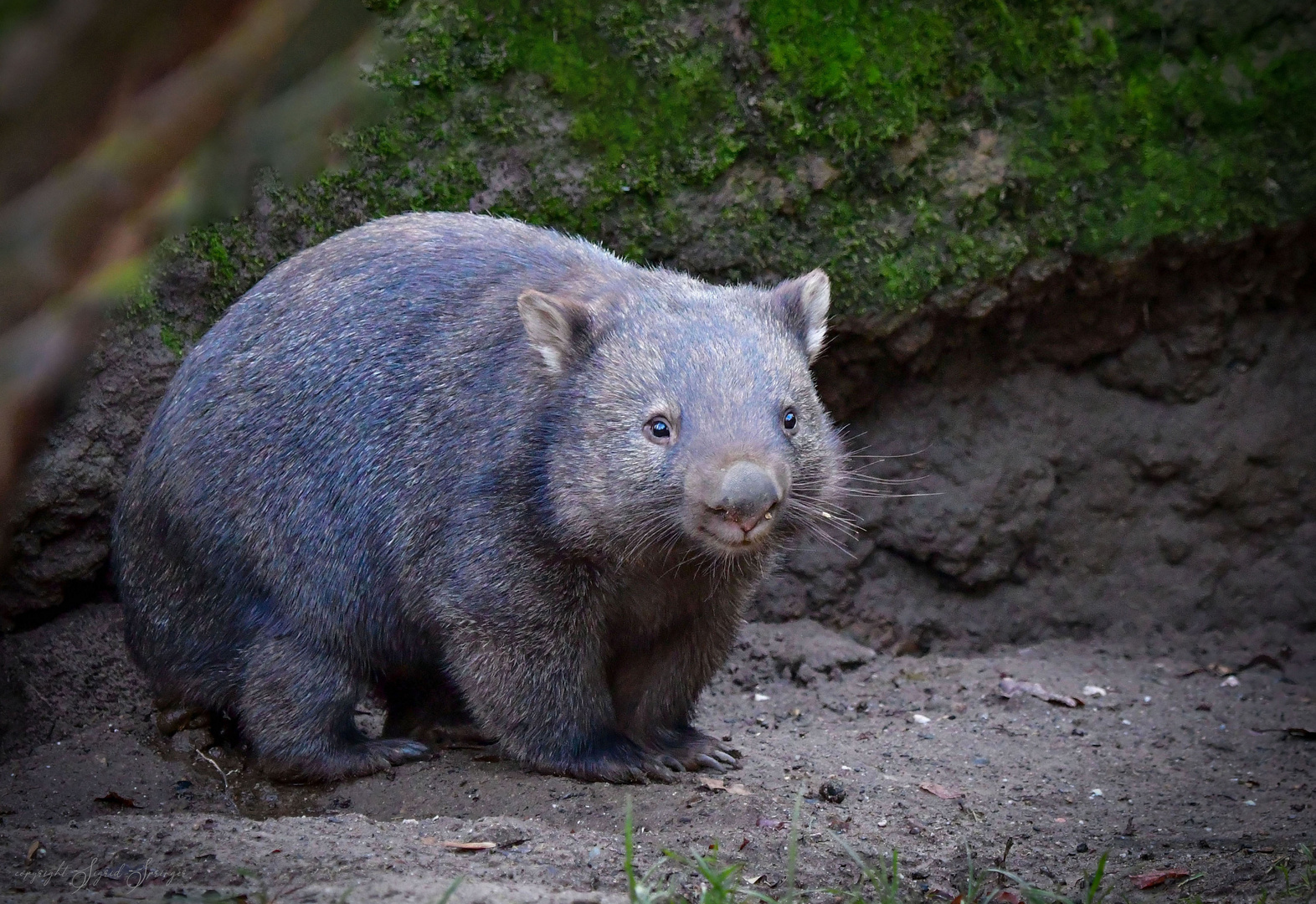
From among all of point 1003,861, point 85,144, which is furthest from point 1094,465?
point 85,144

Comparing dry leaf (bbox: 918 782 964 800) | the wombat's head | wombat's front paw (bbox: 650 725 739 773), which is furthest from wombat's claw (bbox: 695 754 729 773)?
the wombat's head

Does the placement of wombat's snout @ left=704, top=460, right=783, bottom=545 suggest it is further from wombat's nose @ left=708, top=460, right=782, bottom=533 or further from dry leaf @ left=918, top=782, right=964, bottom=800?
dry leaf @ left=918, top=782, right=964, bottom=800

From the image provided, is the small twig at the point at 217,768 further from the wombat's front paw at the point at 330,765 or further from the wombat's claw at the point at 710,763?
the wombat's claw at the point at 710,763

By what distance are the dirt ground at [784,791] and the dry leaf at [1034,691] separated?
0.14 ft

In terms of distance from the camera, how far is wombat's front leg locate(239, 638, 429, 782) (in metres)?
5.76

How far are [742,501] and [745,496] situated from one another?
0.02 meters

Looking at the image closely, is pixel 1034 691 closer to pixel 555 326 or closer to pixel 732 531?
pixel 732 531

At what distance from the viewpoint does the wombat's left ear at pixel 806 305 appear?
18.4ft

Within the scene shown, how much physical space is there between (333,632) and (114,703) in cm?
158

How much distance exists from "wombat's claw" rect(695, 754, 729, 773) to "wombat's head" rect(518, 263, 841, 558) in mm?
1022

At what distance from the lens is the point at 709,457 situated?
15.9 ft

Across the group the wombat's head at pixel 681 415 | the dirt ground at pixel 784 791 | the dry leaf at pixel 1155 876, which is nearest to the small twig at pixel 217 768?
the dirt ground at pixel 784 791

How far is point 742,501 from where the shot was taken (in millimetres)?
4637

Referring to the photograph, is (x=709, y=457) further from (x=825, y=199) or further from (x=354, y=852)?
(x=825, y=199)
